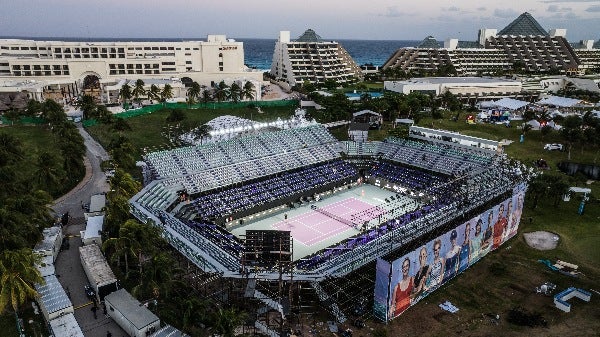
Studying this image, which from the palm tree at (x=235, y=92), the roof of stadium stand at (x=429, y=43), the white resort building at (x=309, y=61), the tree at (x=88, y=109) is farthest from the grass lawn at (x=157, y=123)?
the roof of stadium stand at (x=429, y=43)

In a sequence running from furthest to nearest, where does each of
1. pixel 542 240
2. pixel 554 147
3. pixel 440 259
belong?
pixel 554 147 → pixel 542 240 → pixel 440 259

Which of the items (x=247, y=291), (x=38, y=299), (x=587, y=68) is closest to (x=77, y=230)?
(x=38, y=299)

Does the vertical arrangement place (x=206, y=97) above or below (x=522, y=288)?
above

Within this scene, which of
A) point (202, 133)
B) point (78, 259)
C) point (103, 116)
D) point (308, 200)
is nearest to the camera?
point (78, 259)

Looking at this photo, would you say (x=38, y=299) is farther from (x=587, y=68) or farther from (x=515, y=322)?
(x=587, y=68)

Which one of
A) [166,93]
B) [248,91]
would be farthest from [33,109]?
[248,91]

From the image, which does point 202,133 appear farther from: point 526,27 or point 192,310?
point 526,27

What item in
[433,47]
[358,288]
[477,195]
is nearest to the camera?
[358,288]

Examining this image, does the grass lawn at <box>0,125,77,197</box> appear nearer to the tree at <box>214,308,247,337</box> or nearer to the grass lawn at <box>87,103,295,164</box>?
the grass lawn at <box>87,103,295,164</box>
